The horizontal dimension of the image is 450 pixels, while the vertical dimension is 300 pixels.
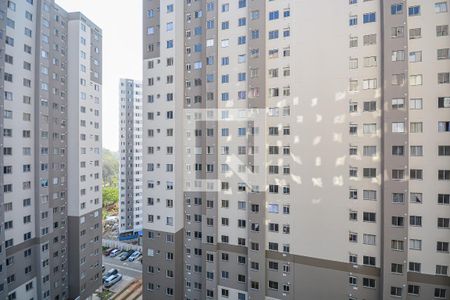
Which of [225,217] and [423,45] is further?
[225,217]

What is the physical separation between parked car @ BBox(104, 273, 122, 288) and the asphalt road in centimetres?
257

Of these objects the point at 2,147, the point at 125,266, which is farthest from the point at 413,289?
the point at 125,266

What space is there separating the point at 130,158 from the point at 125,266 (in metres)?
27.2

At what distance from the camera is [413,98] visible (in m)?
19.9

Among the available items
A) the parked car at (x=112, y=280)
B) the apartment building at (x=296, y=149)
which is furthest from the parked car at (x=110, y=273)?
the apartment building at (x=296, y=149)

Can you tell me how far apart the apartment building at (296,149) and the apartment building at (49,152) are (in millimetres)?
14537

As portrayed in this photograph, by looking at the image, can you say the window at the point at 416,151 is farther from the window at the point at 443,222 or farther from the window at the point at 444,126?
the window at the point at 443,222

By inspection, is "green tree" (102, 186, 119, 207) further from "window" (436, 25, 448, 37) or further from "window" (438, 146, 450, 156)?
"window" (436, 25, 448, 37)

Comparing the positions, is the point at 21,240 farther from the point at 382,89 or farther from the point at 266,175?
the point at 382,89

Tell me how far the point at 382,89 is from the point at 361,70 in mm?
2462

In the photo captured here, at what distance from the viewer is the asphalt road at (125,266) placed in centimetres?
4844

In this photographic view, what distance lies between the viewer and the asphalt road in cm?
4844

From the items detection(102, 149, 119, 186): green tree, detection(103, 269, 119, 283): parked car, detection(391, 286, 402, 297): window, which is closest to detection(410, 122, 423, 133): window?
detection(391, 286, 402, 297): window

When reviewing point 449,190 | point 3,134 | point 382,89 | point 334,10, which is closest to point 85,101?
point 3,134
